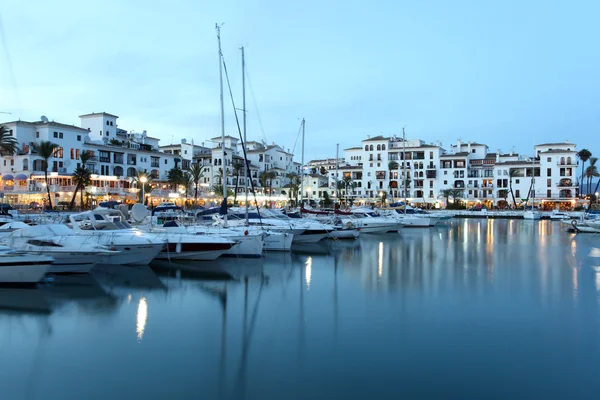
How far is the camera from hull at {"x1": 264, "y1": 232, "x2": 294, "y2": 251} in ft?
97.8

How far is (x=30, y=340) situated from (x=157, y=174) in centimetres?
6431

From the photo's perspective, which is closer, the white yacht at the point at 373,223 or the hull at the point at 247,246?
the hull at the point at 247,246

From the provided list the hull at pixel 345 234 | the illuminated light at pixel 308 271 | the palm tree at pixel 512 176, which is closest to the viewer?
the illuminated light at pixel 308 271

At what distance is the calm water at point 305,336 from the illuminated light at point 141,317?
0.09 meters

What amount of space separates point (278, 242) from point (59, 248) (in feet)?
43.9

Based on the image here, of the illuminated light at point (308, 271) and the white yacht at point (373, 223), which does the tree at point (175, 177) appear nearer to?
the white yacht at point (373, 223)

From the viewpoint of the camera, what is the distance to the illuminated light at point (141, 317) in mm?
13406

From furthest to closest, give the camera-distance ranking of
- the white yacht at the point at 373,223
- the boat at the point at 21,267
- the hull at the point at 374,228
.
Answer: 1. the hull at the point at 374,228
2. the white yacht at the point at 373,223
3. the boat at the point at 21,267

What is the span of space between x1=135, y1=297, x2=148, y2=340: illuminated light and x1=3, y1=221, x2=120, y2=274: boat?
15.3 ft

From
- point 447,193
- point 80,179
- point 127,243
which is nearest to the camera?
point 127,243

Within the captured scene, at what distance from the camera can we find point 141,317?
48.7 feet

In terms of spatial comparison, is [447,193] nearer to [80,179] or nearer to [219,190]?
[219,190]

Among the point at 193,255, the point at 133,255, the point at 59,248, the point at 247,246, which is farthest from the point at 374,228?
the point at 59,248

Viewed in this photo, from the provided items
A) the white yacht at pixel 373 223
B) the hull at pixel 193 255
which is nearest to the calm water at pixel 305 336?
the hull at pixel 193 255
